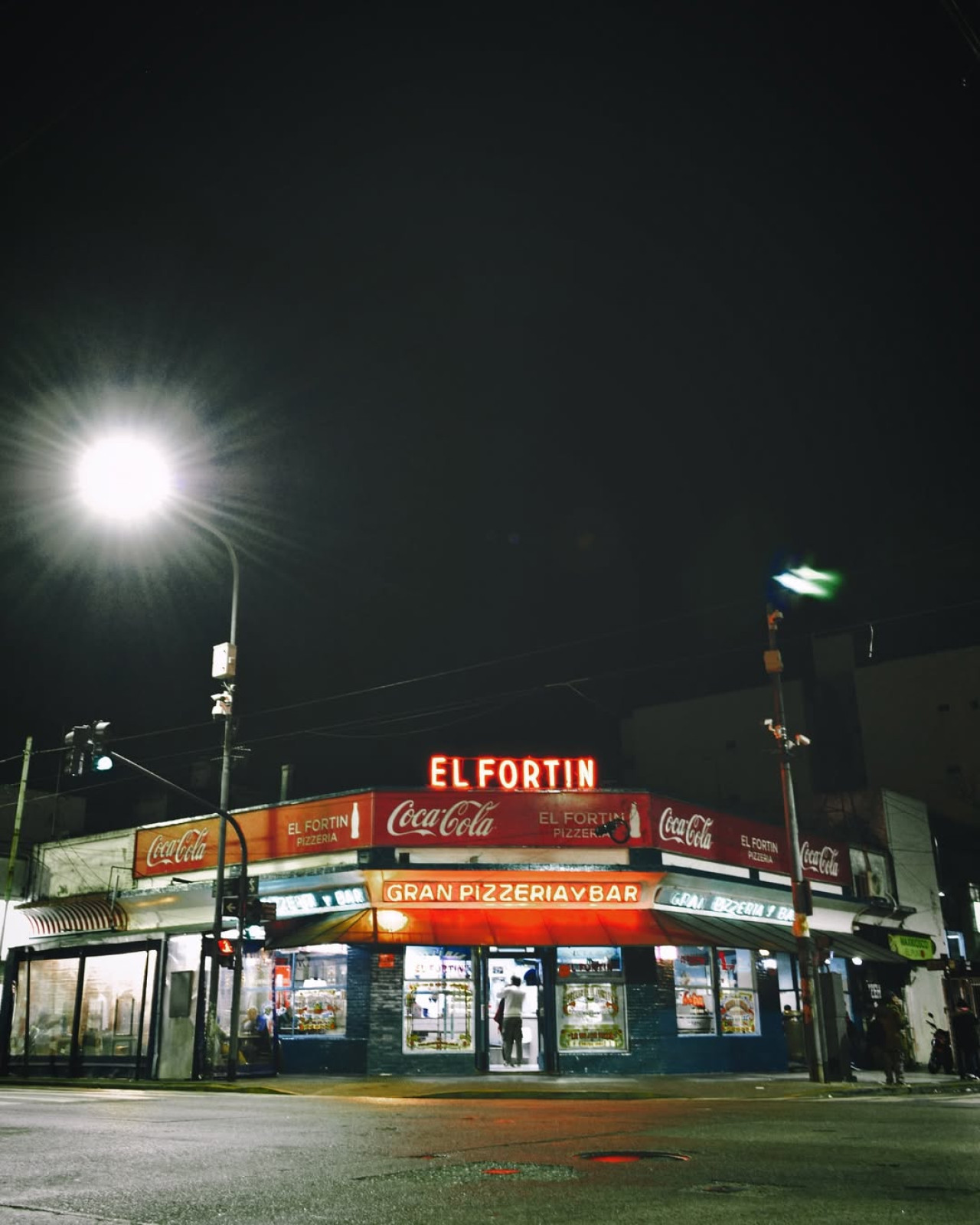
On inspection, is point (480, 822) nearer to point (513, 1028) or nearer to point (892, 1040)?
point (513, 1028)

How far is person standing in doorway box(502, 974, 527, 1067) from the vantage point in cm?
2383

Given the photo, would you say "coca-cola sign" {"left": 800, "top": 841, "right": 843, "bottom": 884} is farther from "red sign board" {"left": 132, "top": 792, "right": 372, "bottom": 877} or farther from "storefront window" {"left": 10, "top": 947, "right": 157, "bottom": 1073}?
"storefront window" {"left": 10, "top": 947, "right": 157, "bottom": 1073}

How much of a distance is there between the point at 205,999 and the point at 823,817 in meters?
20.7

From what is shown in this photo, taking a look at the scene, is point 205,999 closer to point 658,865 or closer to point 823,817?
point 658,865

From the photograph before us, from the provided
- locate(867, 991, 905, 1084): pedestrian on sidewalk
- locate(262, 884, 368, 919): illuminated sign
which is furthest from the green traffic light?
locate(262, 884, 368, 919): illuminated sign

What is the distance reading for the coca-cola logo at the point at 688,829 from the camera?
25609 millimetres

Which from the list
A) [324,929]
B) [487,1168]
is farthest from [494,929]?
[487,1168]

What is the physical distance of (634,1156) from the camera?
849cm

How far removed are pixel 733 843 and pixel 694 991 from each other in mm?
4120

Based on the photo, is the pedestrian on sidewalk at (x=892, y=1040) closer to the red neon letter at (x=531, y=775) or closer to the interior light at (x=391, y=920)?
the red neon letter at (x=531, y=775)

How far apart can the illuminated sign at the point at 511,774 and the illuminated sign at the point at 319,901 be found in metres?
3.03

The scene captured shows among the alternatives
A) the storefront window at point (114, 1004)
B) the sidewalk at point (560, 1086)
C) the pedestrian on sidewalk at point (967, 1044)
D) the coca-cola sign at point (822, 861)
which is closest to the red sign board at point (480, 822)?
the storefront window at point (114, 1004)

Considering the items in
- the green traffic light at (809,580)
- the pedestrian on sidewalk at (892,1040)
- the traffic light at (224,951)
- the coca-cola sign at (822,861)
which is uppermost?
the green traffic light at (809,580)

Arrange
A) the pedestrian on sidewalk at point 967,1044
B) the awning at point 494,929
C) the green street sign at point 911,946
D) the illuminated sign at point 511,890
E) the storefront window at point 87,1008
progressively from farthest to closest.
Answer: the green street sign at point 911,946 < the storefront window at point 87,1008 < the illuminated sign at point 511,890 < the awning at point 494,929 < the pedestrian on sidewalk at point 967,1044
